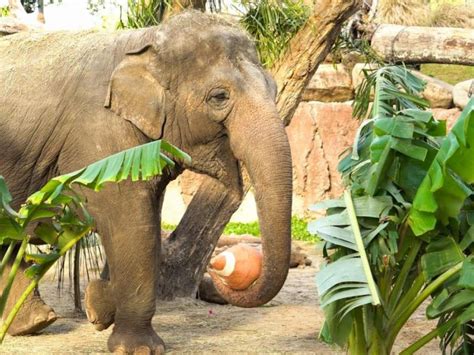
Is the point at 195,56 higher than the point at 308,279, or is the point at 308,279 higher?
the point at 195,56

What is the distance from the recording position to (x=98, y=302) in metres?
7.46

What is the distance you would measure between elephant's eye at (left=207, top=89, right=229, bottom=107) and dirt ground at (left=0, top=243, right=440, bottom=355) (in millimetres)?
1667

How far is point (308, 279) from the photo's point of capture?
438 inches

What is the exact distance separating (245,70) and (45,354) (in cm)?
230

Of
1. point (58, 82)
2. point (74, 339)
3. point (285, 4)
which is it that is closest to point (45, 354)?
point (74, 339)

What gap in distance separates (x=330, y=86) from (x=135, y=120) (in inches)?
363

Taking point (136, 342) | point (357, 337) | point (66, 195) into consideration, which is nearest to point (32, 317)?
point (136, 342)

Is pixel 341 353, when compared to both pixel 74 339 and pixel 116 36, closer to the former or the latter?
pixel 74 339

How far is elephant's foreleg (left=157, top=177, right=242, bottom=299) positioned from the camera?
366 inches

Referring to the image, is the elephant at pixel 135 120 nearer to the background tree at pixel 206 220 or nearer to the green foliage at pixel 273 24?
the background tree at pixel 206 220

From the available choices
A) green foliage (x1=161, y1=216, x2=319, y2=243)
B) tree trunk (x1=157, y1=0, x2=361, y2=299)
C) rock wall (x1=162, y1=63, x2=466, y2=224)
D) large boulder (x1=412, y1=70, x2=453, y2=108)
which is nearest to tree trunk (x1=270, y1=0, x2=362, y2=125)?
tree trunk (x1=157, y1=0, x2=361, y2=299)

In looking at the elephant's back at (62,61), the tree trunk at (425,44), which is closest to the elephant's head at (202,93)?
the elephant's back at (62,61)

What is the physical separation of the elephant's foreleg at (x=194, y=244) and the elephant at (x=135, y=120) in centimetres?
157

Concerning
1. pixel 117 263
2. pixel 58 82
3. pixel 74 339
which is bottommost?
pixel 74 339
